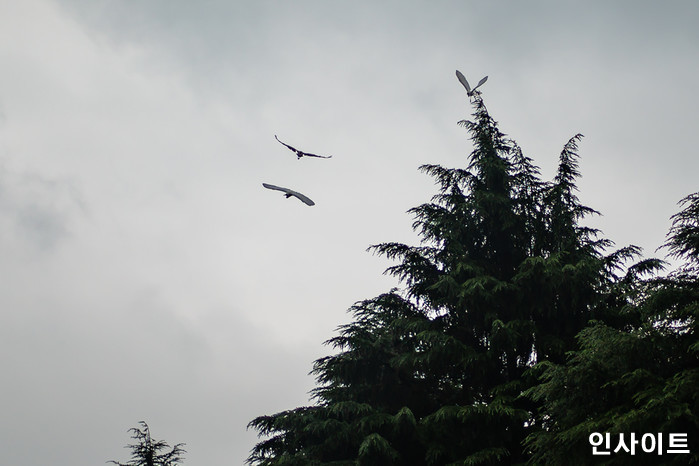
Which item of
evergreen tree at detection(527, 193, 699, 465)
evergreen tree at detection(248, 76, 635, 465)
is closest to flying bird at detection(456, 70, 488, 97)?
evergreen tree at detection(248, 76, 635, 465)

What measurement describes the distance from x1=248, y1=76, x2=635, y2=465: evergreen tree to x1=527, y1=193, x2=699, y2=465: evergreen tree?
5.36ft

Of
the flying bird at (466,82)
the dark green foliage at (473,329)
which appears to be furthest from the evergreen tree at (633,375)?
the flying bird at (466,82)

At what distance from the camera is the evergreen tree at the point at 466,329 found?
534 inches

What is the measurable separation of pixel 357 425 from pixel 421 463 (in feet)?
6.70

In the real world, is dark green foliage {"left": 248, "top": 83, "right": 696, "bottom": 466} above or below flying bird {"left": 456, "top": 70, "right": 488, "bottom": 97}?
below

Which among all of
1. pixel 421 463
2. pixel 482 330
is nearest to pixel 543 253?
pixel 482 330

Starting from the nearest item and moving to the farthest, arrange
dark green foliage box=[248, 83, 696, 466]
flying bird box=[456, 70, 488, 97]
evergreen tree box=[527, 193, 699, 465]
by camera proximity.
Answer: evergreen tree box=[527, 193, 699, 465], dark green foliage box=[248, 83, 696, 466], flying bird box=[456, 70, 488, 97]

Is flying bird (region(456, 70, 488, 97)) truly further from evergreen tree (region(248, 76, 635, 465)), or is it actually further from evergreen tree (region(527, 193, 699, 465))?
evergreen tree (region(527, 193, 699, 465))

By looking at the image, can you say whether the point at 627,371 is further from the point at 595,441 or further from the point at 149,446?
A: the point at 149,446

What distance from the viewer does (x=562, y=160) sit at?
16422 millimetres

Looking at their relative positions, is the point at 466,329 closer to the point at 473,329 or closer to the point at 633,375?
the point at 473,329

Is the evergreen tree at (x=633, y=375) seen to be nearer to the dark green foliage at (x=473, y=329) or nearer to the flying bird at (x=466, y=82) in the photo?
the dark green foliage at (x=473, y=329)

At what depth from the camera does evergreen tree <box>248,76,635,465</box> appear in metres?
13.6

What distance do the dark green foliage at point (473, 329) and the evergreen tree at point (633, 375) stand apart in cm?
25
